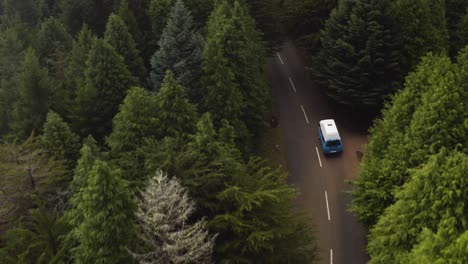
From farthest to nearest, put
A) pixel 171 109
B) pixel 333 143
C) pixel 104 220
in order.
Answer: pixel 333 143 → pixel 171 109 → pixel 104 220

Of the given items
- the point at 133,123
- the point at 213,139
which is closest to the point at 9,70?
the point at 133,123

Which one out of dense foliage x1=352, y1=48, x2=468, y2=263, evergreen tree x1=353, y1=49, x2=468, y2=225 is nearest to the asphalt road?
evergreen tree x1=353, y1=49, x2=468, y2=225

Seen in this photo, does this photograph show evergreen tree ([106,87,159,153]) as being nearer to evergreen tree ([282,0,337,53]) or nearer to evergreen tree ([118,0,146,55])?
evergreen tree ([118,0,146,55])

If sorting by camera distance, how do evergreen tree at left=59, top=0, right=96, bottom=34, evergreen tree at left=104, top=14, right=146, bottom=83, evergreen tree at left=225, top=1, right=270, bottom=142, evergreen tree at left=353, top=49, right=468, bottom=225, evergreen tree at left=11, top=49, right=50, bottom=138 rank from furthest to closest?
evergreen tree at left=59, top=0, right=96, bottom=34 → evergreen tree at left=104, top=14, right=146, bottom=83 → evergreen tree at left=225, top=1, right=270, bottom=142 → evergreen tree at left=11, top=49, right=50, bottom=138 → evergreen tree at left=353, top=49, right=468, bottom=225

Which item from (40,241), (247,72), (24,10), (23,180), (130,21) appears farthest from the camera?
(24,10)

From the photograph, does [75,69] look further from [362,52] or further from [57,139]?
[362,52]

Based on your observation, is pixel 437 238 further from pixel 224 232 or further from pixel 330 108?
pixel 330 108
